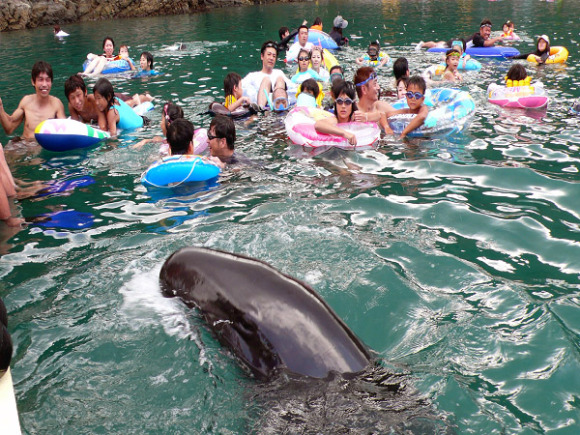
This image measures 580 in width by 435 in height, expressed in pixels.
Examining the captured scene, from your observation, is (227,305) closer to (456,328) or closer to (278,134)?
(456,328)

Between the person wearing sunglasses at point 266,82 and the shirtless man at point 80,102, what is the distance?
9.46ft

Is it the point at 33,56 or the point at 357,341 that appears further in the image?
the point at 33,56

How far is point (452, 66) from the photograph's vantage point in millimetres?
12531

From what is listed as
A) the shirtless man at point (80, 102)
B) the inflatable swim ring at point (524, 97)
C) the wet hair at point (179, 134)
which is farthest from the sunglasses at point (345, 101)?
the shirtless man at point (80, 102)

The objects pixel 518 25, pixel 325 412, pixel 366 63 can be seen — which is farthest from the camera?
pixel 518 25

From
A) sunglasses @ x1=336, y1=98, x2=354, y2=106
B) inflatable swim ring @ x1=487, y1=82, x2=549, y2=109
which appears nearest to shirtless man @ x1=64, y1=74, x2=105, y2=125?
sunglasses @ x1=336, y1=98, x2=354, y2=106

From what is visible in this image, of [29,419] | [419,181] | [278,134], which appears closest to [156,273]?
[29,419]

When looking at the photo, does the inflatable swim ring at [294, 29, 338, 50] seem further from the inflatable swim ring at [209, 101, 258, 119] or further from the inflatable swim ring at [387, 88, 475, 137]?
the inflatable swim ring at [387, 88, 475, 137]

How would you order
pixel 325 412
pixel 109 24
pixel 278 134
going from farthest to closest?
pixel 109 24, pixel 278 134, pixel 325 412

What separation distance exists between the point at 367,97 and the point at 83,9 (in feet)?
95.9

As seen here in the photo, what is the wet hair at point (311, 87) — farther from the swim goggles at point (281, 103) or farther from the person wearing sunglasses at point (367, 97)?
the person wearing sunglasses at point (367, 97)

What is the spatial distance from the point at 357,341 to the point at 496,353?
1397mm

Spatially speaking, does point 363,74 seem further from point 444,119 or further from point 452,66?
point 452,66

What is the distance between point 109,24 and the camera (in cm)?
3048
